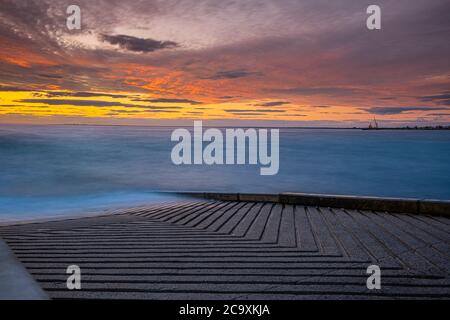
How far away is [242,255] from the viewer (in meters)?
4.48

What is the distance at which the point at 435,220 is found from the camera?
20.8 feet

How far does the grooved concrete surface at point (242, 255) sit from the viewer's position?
11.2 ft

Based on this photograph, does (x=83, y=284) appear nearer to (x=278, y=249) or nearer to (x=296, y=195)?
(x=278, y=249)
